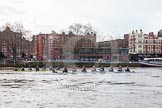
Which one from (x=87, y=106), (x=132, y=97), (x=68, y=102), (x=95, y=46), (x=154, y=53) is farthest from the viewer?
(x=154, y=53)

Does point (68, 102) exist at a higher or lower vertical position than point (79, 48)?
lower

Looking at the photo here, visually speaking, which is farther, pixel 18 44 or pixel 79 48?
pixel 79 48

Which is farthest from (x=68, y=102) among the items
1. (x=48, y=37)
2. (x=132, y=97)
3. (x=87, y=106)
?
(x=48, y=37)

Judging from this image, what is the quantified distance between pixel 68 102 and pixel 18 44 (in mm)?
106191

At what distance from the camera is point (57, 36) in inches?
7549

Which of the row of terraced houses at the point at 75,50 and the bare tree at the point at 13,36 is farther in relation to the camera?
the row of terraced houses at the point at 75,50

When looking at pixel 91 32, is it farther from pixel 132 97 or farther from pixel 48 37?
pixel 132 97

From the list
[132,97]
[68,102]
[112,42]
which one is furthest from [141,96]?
[112,42]

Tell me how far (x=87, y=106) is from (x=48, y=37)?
16502 cm

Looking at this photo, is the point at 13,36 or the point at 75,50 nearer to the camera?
the point at 13,36

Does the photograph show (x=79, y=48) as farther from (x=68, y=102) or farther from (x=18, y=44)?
(x=68, y=102)

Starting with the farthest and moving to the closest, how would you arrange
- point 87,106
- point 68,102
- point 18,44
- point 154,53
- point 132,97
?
point 154,53 → point 18,44 → point 132,97 → point 68,102 → point 87,106

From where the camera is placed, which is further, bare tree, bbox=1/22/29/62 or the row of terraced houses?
the row of terraced houses

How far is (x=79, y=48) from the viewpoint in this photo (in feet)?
554
